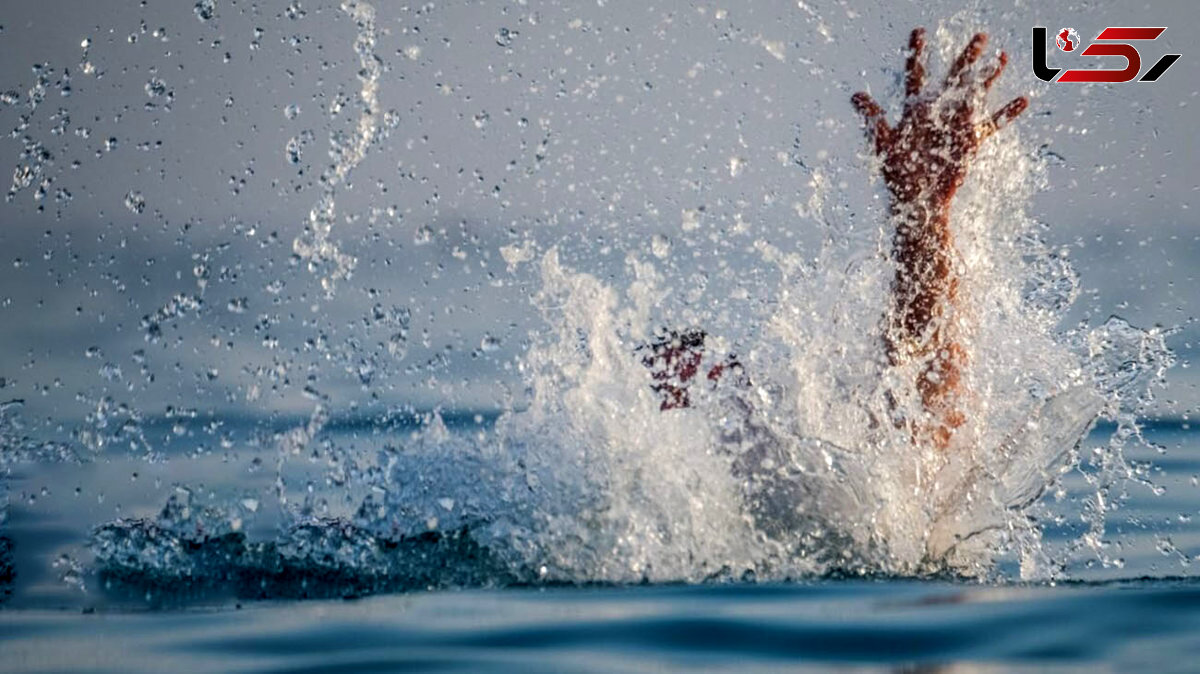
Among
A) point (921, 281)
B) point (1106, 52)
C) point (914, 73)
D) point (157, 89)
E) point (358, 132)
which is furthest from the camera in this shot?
point (1106, 52)

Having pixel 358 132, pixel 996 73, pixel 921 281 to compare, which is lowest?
pixel 921 281

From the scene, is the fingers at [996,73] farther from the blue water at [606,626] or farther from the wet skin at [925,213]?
the blue water at [606,626]

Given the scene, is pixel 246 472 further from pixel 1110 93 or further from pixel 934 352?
pixel 1110 93

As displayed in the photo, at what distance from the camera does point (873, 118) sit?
5.38 meters

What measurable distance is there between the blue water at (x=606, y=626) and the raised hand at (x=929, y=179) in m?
1.16

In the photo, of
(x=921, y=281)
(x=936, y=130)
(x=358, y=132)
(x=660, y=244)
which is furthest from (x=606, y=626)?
(x=358, y=132)

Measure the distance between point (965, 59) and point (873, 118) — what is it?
0.36m

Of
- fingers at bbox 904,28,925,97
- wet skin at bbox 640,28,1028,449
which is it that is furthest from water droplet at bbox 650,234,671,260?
fingers at bbox 904,28,925,97

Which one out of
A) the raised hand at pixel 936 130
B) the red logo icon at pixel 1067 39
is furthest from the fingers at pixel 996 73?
the red logo icon at pixel 1067 39

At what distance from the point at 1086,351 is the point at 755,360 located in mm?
1142

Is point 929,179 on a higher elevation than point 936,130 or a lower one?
lower

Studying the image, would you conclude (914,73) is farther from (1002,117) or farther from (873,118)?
(1002,117)

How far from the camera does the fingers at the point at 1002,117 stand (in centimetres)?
522

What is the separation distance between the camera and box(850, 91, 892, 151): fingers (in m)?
5.32
